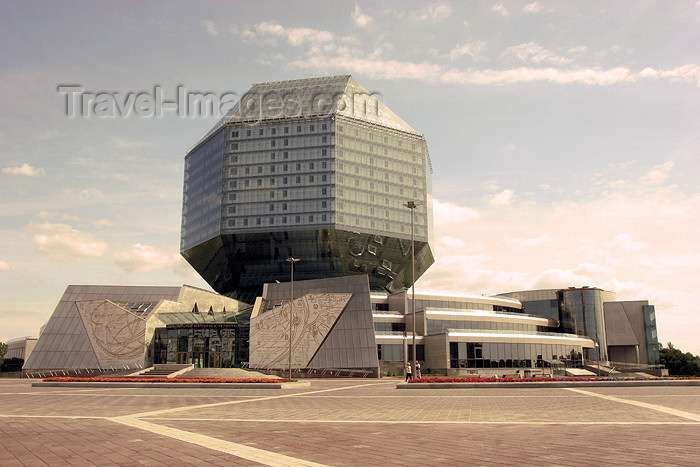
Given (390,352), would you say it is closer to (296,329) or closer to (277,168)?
(296,329)

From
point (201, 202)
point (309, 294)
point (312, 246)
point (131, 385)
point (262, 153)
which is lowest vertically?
point (131, 385)

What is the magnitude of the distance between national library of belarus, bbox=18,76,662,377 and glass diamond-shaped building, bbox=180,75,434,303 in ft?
0.96

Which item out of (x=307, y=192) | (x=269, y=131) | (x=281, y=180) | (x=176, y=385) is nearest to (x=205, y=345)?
(x=176, y=385)

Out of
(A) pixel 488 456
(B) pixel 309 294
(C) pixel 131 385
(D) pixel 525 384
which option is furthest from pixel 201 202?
(A) pixel 488 456

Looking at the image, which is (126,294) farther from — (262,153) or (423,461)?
(423,461)

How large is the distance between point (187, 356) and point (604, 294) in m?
76.0

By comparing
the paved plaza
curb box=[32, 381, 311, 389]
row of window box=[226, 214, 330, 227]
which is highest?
row of window box=[226, 214, 330, 227]

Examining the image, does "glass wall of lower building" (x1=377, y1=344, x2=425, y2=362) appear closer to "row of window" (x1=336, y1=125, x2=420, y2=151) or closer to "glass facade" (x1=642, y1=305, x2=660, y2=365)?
"row of window" (x1=336, y1=125, x2=420, y2=151)

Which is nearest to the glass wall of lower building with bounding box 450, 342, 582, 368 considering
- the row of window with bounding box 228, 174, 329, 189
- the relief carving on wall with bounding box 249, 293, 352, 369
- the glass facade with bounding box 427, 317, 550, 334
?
the glass facade with bounding box 427, 317, 550, 334

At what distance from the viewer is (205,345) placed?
74.8 m

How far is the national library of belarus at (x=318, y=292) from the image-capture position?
71.0m

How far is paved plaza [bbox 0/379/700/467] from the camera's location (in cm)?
1243

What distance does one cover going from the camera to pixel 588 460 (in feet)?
39.4

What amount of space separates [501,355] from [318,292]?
96.1ft
